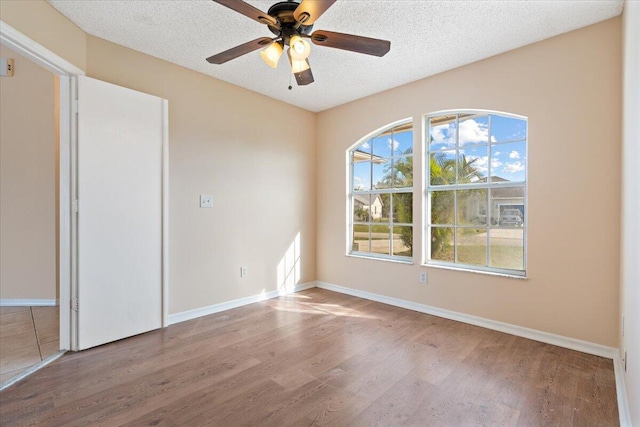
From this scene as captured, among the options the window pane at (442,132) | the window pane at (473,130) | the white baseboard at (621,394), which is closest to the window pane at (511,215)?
the window pane at (473,130)

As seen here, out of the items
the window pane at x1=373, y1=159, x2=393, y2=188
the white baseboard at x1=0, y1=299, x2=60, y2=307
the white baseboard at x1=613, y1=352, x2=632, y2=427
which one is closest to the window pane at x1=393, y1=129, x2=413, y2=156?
the window pane at x1=373, y1=159, x2=393, y2=188

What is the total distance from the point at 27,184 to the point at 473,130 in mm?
5331

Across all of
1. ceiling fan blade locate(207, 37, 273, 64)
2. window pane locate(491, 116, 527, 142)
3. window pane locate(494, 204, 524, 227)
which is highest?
ceiling fan blade locate(207, 37, 273, 64)

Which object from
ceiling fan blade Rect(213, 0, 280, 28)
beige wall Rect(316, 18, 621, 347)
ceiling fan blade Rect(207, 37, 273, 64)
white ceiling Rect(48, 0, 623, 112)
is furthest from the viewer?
beige wall Rect(316, 18, 621, 347)

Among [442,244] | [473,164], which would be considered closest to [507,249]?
[442,244]

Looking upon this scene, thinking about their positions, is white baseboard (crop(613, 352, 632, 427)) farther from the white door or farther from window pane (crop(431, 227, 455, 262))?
the white door

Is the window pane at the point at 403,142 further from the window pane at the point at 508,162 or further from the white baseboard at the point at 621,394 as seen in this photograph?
the white baseboard at the point at 621,394

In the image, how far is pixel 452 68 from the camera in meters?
3.24

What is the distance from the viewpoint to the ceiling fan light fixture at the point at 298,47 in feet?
6.30

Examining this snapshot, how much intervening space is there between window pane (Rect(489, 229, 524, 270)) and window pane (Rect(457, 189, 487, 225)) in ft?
0.65

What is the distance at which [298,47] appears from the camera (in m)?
1.93

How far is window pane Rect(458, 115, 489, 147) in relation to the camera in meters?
3.15

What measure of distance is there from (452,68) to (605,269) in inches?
92.2

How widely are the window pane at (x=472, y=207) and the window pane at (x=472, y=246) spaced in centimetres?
10
